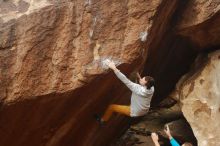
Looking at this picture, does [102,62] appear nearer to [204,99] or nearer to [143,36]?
[143,36]

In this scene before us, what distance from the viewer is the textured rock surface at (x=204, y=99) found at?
10.1 m

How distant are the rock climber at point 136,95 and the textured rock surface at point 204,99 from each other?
2169 mm

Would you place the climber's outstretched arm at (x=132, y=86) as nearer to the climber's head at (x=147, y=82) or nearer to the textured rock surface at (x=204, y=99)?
the climber's head at (x=147, y=82)

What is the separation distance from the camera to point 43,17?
7.91 meters

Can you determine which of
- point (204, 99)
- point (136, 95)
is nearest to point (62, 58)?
point (136, 95)

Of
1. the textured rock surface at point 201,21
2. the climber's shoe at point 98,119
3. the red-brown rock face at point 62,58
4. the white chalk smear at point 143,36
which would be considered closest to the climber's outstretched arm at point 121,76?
the red-brown rock face at point 62,58

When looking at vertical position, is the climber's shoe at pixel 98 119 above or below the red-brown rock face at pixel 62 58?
below

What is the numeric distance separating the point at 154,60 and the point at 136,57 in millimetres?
2555

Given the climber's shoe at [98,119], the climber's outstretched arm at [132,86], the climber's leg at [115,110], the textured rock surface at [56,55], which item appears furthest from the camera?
the climber's shoe at [98,119]

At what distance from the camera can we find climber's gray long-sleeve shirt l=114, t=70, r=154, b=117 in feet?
26.1

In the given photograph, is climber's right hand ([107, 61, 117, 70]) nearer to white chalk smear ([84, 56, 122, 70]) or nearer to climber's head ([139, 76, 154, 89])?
white chalk smear ([84, 56, 122, 70])

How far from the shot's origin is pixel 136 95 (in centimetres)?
835

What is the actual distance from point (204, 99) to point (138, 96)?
257 cm

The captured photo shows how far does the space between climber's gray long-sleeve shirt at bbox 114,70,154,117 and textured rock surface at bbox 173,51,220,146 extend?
2201 millimetres
